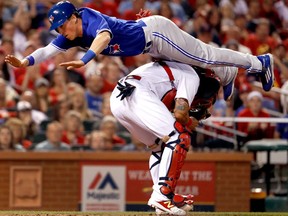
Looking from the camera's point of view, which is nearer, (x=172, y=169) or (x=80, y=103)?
(x=172, y=169)

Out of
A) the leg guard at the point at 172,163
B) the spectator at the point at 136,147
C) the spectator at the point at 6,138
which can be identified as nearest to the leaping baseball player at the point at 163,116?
the leg guard at the point at 172,163

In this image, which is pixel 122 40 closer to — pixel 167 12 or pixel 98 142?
pixel 98 142

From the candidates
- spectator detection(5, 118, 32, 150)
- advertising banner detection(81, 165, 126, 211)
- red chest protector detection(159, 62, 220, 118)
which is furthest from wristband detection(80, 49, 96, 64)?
spectator detection(5, 118, 32, 150)

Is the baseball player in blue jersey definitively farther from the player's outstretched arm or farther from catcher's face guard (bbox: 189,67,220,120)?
catcher's face guard (bbox: 189,67,220,120)

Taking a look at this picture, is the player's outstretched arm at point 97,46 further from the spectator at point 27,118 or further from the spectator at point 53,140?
the spectator at point 27,118

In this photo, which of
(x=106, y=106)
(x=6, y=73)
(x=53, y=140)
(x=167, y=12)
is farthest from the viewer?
(x=167, y=12)

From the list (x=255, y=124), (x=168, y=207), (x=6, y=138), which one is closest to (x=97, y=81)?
(x=6, y=138)
